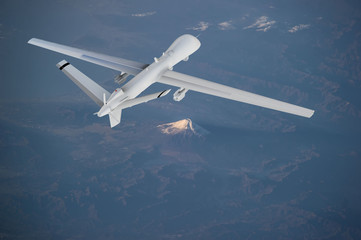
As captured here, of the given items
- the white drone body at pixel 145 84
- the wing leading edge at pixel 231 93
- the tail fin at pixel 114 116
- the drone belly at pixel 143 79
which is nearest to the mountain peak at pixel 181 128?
the white drone body at pixel 145 84

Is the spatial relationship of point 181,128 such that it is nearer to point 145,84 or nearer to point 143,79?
point 145,84

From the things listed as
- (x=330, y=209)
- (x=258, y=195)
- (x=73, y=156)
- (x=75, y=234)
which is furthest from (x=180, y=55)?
(x=330, y=209)

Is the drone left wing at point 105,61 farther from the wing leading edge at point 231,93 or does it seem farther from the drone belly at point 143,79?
the wing leading edge at point 231,93

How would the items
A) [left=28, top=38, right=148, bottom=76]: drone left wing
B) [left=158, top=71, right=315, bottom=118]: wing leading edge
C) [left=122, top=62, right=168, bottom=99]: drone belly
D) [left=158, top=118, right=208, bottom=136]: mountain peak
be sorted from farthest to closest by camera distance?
[left=158, top=118, right=208, bottom=136]: mountain peak → [left=28, top=38, right=148, bottom=76]: drone left wing → [left=158, top=71, right=315, bottom=118]: wing leading edge → [left=122, top=62, right=168, bottom=99]: drone belly

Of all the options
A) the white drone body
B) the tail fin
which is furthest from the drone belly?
the tail fin

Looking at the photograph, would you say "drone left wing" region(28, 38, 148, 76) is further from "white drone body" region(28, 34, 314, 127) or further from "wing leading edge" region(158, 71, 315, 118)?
"wing leading edge" region(158, 71, 315, 118)

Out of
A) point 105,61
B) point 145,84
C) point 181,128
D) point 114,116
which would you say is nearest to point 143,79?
point 145,84

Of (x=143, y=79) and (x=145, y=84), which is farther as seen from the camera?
(x=145, y=84)

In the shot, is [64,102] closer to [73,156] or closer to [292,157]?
[73,156]
